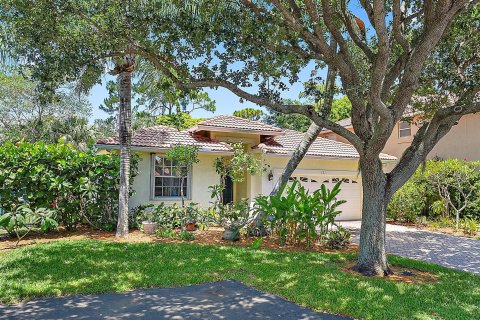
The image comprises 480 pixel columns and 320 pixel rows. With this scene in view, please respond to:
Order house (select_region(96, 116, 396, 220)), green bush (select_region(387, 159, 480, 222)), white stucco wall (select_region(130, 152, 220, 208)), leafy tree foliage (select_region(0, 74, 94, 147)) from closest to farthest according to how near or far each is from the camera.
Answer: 1. white stucco wall (select_region(130, 152, 220, 208))
2. house (select_region(96, 116, 396, 220))
3. green bush (select_region(387, 159, 480, 222))
4. leafy tree foliage (select_region(0, 74, 94, 147))

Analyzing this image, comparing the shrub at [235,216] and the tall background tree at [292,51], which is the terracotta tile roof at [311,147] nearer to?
the shrub at [235,216]

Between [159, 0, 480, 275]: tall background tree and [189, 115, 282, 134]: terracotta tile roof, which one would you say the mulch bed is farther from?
[189, 115, 282, 134]: terracotta tile roof

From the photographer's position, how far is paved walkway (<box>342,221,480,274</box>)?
9008 millimetres

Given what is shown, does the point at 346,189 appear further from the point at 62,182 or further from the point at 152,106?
the point at 152,106

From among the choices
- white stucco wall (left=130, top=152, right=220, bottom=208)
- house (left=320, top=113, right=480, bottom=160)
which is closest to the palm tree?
white stucco wall (left=130, top=152, right=220, bottom=208)

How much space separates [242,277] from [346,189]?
1203 cm

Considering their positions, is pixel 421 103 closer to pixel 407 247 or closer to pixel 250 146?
pixel 407 247

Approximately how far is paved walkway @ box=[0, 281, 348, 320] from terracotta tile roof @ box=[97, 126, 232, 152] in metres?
8.54

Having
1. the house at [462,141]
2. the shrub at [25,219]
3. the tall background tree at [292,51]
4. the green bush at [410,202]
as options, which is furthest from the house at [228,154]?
the tall background tree at [292,51]

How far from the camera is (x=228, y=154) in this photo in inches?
580

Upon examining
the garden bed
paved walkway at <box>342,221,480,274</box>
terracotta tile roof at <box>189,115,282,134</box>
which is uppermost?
terracotta tile roof at <box>189,115,282,134</box>

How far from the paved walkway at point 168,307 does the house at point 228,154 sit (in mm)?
8431

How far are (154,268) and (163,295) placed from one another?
5.32 ft

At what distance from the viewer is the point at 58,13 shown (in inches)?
285
